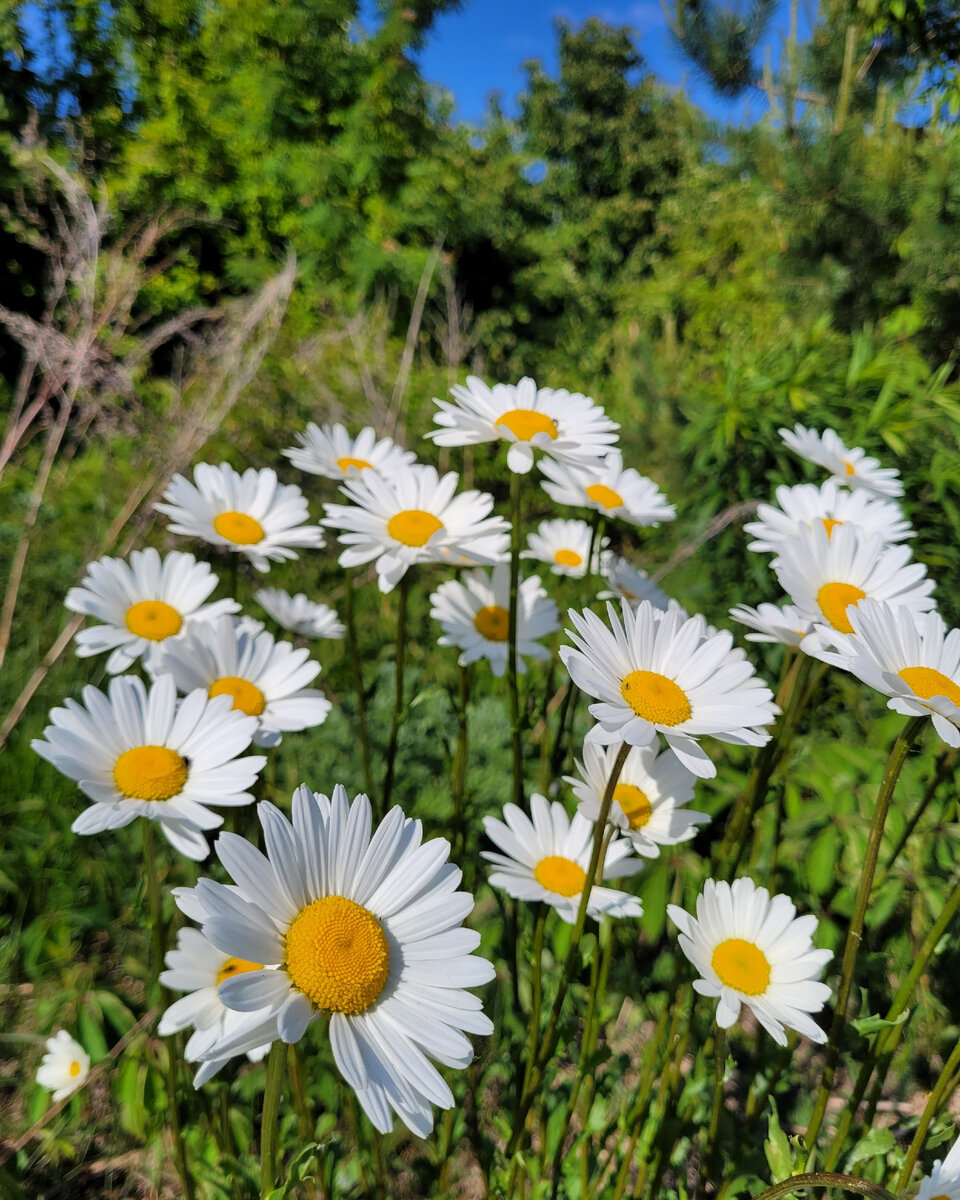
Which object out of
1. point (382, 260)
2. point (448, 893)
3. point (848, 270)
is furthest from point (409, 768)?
point (382, 260)

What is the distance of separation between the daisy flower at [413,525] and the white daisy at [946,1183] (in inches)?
31.3

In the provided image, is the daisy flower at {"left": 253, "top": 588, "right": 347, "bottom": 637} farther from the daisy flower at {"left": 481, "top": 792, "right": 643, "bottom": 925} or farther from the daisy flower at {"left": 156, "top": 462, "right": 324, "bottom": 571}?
the daisy flower at {"left": 481, "top": 792, "right": 643, "bottom": 925}

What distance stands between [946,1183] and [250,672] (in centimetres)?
97

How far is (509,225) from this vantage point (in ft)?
33.9

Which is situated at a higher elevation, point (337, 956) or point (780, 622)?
point (780, 622)

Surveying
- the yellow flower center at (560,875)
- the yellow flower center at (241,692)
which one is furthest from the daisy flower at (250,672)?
the yellow flower center at (560,875)

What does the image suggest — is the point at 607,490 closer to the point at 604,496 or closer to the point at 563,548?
the point at 604,496

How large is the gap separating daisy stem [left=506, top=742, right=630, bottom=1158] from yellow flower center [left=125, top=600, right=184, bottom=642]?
0.72m

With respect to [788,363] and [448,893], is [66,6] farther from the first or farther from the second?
[448,893]

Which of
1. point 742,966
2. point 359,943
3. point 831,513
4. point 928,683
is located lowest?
point 359,943

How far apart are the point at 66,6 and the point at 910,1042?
582cm

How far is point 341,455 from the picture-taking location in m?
1.38

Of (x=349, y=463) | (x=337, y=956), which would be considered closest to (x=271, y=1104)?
(x=337, y=956)

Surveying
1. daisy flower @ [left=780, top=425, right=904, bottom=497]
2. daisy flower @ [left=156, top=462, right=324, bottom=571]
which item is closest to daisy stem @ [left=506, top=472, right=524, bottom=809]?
daisy flower @ [left=156, top=462, right=324, bottom=571]
